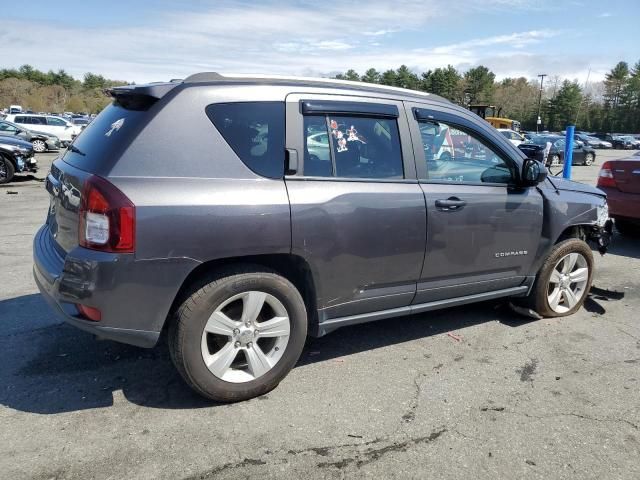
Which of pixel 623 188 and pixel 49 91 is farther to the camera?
pixel 49 91

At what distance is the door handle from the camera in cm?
357

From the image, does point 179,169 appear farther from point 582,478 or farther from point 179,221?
point 582,478

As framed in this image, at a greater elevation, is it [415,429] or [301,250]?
[301,250]

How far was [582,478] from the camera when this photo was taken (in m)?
2.50

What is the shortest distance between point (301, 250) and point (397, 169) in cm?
95

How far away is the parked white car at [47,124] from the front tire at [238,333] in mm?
27638

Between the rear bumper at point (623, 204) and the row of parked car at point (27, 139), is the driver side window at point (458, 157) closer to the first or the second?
the row of parked car at point (27, 139)

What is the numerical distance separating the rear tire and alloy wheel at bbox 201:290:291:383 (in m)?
12.5

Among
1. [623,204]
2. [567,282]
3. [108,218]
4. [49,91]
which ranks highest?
[49,91]

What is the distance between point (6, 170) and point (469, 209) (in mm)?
13111

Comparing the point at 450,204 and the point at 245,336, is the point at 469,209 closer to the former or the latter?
the point at 450,204

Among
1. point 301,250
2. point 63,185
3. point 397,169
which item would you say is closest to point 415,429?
point 301,250

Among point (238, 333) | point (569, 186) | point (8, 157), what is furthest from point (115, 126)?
point (8, 157)

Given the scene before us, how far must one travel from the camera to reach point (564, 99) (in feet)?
279
